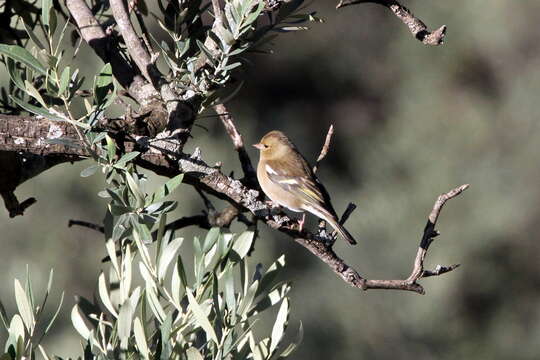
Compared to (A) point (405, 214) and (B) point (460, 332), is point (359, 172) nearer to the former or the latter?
(A) point (405, 214)

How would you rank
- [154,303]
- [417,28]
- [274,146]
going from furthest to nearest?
[274,146] < [417,28] < [154,303]

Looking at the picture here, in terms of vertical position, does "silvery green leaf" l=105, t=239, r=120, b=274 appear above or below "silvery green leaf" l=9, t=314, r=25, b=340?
below

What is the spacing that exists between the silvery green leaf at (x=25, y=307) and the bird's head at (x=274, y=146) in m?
2.73

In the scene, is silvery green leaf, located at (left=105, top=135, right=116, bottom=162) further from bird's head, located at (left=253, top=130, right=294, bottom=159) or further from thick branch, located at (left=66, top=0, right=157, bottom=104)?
bird's head, located at (left=253, top=130, right=294, bottom=159)

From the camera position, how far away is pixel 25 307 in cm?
133

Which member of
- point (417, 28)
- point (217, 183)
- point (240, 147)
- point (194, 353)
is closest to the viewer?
point (194, 353)

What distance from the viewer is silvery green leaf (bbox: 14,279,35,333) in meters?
1.32

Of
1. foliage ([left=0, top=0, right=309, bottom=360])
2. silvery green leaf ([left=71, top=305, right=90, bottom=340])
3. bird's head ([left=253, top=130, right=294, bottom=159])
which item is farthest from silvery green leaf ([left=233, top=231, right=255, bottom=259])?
bird's head ([left=253, top=130, right=294, bottom=159])

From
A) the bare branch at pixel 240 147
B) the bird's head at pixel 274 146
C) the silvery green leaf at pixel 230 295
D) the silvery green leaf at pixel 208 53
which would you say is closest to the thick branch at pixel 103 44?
the bare branch at pixel 240 147

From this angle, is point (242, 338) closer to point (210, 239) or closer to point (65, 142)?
point (210, 239)

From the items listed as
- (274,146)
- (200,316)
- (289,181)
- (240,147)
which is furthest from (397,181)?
(200,316)

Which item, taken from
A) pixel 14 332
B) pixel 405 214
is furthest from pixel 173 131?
pixel 405 214

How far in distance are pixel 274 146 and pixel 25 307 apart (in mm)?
2812

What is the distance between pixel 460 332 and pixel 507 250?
4.18 feet
